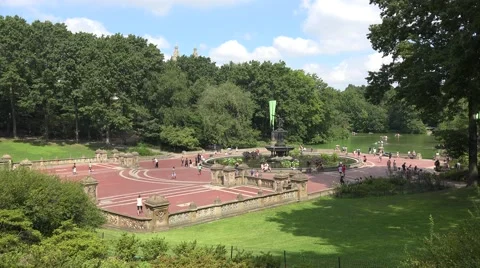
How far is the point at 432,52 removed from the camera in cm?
2083

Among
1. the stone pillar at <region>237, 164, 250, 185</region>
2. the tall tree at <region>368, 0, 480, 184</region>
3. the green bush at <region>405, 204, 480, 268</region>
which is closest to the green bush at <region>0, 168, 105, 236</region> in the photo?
the green bush at <region>405, 204, 480, 268</region>

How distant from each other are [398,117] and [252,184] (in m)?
103

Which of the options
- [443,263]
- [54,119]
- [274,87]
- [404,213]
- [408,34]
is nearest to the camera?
[443,263]

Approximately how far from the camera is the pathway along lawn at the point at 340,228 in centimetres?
1306

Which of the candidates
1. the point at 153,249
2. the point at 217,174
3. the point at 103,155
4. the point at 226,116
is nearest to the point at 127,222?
the point at 153,249

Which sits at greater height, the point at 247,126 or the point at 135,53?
the point at 135,53

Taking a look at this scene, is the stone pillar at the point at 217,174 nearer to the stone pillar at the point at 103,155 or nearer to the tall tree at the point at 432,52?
the tall tree at the point at 432,52

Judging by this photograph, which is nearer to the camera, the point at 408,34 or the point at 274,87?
the point at 408,34

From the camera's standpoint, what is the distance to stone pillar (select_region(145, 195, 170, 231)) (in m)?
19.0

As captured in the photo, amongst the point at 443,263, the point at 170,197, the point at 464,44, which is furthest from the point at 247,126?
the point at 443,263

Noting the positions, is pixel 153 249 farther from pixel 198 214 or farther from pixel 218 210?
pixel 218 210

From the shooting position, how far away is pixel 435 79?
70.6 feet

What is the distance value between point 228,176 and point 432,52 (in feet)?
56.4

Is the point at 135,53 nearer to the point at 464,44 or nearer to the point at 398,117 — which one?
the point at 464,44
